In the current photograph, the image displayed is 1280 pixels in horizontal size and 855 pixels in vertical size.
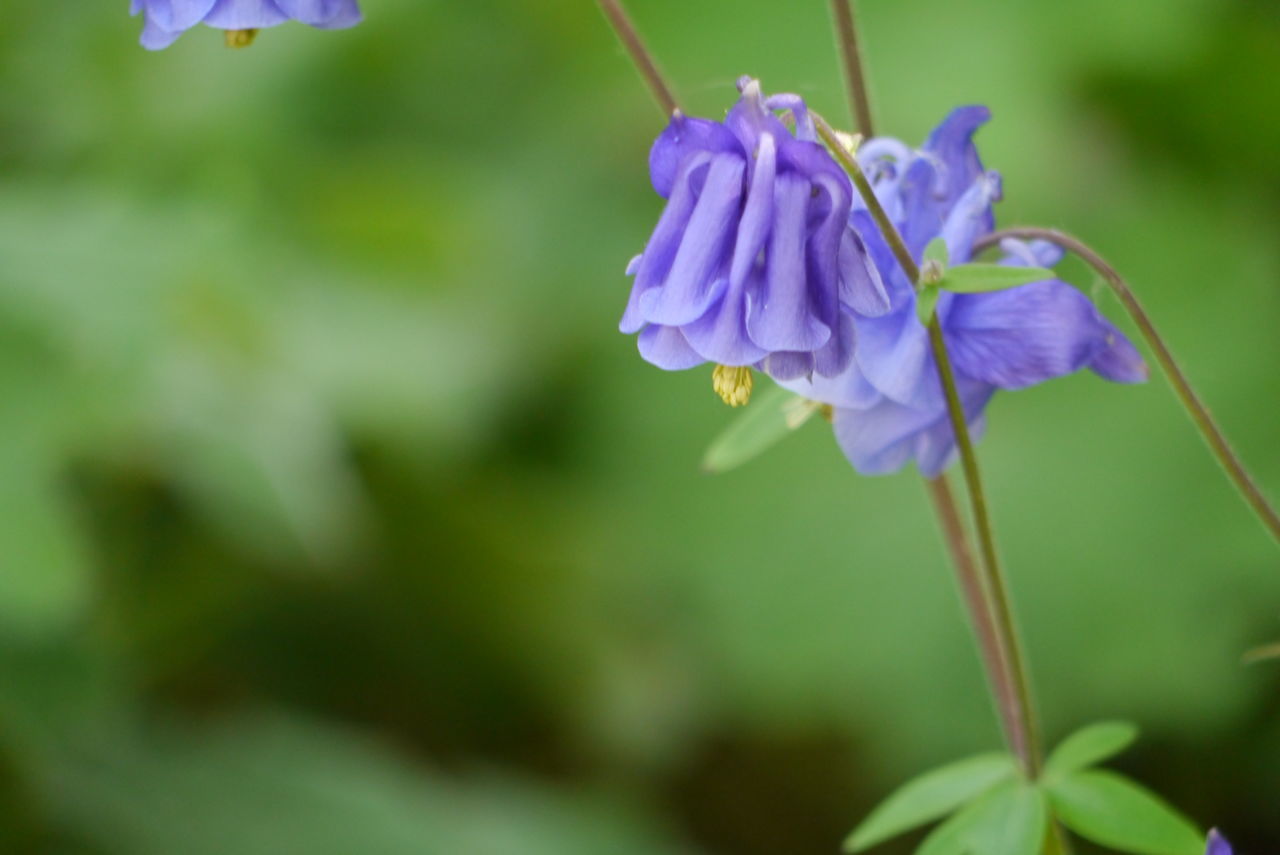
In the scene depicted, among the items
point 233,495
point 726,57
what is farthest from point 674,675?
point 726,57

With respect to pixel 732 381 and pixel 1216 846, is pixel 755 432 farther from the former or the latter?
pixel 1216 846

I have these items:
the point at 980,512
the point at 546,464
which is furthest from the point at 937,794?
the point at 546,464

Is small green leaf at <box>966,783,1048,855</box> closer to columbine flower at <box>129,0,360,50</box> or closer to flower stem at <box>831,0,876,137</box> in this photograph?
flower stem at <box>831,0,876,137</box>

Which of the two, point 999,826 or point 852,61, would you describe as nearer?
point 852,61

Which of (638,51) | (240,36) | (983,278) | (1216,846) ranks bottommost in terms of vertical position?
(1216,846)

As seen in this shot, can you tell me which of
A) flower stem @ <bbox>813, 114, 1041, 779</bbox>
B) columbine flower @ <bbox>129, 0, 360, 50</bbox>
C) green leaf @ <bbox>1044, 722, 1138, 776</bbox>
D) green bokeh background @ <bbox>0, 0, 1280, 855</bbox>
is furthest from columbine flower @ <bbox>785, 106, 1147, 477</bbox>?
green bokeh background @ <bbox>0, 0, 1280, 855</bbox>

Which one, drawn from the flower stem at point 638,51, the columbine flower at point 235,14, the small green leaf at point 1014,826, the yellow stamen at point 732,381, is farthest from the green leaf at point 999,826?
the columbine flower at point 235,14
